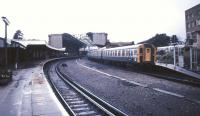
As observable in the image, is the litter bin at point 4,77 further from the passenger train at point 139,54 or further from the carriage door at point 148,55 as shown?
the carriage door at point 148,55

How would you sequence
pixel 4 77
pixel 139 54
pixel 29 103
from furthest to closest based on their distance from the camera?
pixel 139 54, pixel 4 77, pixel 29 103

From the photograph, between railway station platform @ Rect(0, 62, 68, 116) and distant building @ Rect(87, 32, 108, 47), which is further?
distant building @ Rect(87, 32, 108, 47)

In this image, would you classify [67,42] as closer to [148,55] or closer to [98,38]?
[98,38]

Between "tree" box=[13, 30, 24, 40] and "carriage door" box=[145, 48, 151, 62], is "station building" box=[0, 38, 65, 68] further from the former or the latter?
"tree" box=[13, 30, 24, 40]

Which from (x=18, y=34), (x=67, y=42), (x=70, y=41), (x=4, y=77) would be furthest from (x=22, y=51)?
(x=18, y=34)

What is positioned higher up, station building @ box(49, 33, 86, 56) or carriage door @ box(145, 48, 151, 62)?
station building @ box(49, 33, 86, 56)

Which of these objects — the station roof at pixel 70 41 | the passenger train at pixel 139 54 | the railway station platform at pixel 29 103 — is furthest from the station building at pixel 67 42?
the railway station platform at pixel 29 103

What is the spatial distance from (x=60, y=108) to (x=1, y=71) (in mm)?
10132

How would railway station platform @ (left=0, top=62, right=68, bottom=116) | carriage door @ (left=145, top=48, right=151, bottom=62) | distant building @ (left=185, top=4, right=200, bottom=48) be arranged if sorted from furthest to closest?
distant building @ (left=185, top=4, right=200, bottom=48) < carriage door @ (left=145, top=48, right=151, bottom=62) < railway station platform @ (left=0, top=62, right=68, bottom=116)

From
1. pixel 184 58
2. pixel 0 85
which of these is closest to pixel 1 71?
pixel 0 85

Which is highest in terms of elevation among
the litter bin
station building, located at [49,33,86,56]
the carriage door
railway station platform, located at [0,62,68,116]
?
station building, located at [49,33,86,56]

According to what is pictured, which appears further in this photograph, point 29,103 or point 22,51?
point 22,51

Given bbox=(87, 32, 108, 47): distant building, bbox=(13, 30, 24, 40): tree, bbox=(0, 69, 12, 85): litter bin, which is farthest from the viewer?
bbox=(13, 30, 24, 40): tree

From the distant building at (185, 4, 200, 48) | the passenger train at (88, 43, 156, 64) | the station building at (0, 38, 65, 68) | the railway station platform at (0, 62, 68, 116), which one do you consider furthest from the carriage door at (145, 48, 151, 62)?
the distant building at (185, 4, 200, 48)
